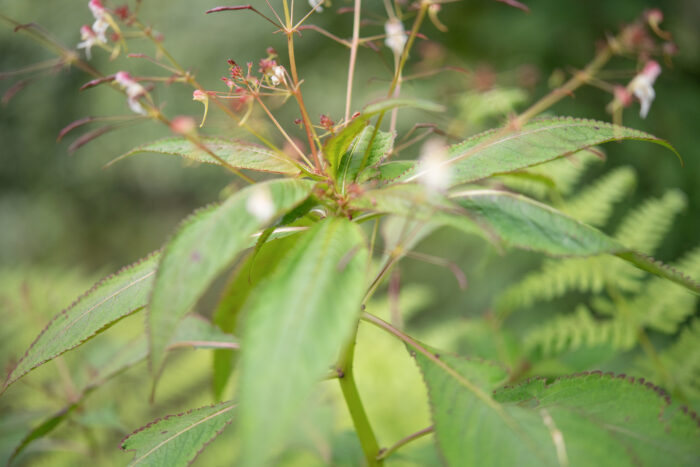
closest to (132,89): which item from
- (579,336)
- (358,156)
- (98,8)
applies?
(98,8)

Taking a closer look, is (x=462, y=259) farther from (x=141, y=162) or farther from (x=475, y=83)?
(x=141, y=162)

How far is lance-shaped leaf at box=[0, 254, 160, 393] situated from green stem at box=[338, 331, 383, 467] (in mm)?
194

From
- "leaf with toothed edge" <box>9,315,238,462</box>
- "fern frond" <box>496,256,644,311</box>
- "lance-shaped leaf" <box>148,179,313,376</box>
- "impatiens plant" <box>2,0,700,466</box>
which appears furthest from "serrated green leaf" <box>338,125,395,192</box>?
"fern frond" <box>496,256,644,311</box>

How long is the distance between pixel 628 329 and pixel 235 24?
1624 millimetres

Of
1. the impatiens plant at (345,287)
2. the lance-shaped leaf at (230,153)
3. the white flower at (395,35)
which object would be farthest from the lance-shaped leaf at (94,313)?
the white flower at (395,35)

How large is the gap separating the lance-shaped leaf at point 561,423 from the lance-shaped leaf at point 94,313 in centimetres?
28

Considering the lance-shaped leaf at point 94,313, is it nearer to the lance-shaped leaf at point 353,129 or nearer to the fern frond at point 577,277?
the lance-shaped leaf at point 353,129

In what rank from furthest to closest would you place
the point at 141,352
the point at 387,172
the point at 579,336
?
1. the point at 579,336
2. the point at 141,352
3. the point at 387,172

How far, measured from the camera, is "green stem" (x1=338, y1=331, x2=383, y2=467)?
0.48m

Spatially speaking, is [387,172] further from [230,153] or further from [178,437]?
[178,437]

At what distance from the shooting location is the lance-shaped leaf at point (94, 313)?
1.46 feet

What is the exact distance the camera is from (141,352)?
0.67m

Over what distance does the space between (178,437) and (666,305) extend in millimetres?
857

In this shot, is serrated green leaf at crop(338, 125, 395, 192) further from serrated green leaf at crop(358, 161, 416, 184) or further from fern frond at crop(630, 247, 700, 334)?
fern frond at crop(630, 247, 700, 334)
